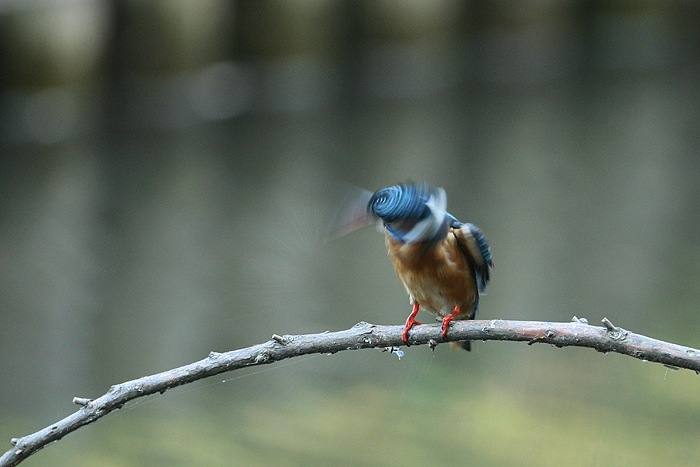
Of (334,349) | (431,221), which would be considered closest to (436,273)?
(431,221)

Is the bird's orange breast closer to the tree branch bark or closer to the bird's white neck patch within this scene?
the bird's white neck patch

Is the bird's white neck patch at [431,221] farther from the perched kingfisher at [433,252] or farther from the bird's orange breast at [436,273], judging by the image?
the bird's orange breast at [436,273]

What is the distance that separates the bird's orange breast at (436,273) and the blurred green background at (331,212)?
0.87 ft

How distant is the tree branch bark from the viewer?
2102 mm

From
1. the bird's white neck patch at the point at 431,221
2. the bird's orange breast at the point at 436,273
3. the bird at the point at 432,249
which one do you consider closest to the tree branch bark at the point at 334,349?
the bird at the point at 432,249

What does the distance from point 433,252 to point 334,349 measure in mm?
598

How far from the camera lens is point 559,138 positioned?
10461 mm

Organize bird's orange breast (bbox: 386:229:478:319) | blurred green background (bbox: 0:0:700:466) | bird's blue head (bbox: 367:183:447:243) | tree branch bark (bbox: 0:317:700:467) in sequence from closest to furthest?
tree branch bark (bbox: 0:317:700:467) < bird's blue head (bbox: 367:183:447:243) < bird's orange breast (bbox: 386:229:478:319) < blurred green background (bbox: 0:0:700:466)

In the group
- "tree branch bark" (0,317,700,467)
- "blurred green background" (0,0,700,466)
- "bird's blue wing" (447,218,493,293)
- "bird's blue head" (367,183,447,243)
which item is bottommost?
"tree branch bark" (0,317,700,467)

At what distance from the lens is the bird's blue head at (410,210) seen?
2.45 metres

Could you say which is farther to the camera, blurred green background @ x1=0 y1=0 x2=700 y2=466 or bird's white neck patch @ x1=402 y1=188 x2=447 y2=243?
blurred green background @ x1=0 y1=0 x2=700 y2=466

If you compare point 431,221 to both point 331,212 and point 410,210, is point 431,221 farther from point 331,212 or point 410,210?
point 331,212

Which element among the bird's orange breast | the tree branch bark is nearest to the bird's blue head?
the bird's orange breast

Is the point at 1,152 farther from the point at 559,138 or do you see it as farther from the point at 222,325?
the point at 559,138
